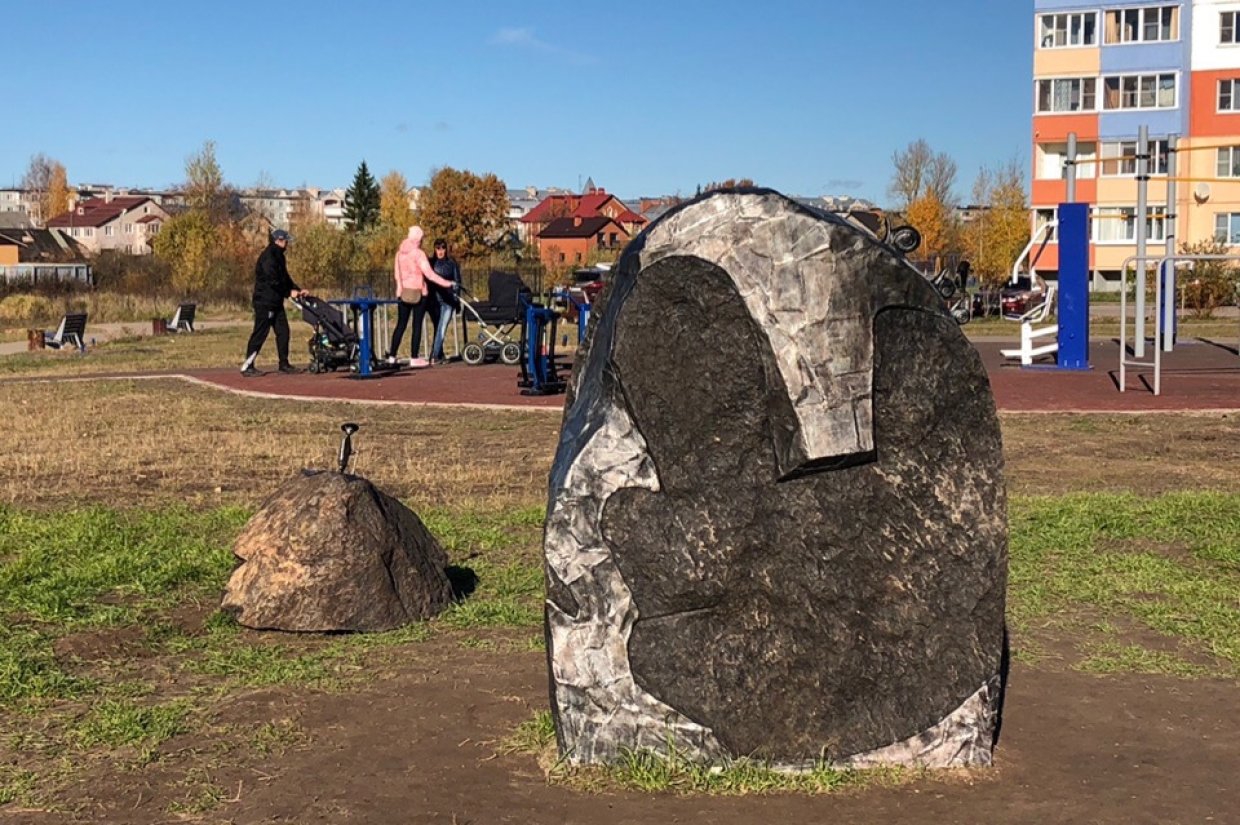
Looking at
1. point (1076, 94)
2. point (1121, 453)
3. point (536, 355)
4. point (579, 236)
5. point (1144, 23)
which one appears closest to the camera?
point (1121, 453)

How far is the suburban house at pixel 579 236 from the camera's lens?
446ft

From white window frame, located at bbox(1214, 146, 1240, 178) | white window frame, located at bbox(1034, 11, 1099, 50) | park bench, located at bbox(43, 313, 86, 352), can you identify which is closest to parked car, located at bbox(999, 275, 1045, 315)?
park bench, located at bbox(43, 313, 86, 352)

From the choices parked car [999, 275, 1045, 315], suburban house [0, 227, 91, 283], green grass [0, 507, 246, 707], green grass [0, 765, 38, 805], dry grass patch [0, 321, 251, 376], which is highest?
suburban house [0, 227, 91, 283]

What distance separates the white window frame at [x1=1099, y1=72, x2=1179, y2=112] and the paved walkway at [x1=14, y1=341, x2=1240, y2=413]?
48.4 metres

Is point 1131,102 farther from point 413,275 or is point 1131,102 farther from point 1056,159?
point 413,275

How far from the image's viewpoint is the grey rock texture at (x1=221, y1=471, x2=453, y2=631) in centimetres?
758

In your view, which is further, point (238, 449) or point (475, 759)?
point (238, 449)

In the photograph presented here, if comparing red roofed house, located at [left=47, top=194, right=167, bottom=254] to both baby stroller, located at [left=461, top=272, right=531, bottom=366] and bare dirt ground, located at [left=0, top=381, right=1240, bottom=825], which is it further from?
bare dirt ground, located at [left=0, top=381, right=1240, bottom=825]

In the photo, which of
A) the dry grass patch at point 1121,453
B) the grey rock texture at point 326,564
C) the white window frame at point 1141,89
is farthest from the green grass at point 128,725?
the white window frame at point 1141,89

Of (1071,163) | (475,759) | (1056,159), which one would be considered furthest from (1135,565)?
(1056,159)

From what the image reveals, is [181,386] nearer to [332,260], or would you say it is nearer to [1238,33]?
[332,260]

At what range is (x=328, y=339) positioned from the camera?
75.9 ft

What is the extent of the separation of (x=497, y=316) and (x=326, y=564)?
642 inches

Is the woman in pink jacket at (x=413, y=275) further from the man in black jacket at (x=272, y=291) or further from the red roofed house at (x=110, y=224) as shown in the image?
the red roofed house at (x=110, y=224)
